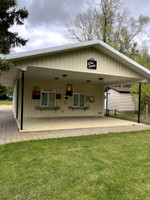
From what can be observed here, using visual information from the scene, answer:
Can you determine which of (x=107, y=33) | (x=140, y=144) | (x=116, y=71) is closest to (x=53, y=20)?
(x=107, y=33)

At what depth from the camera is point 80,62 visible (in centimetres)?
663

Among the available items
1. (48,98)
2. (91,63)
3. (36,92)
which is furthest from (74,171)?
(48,98)

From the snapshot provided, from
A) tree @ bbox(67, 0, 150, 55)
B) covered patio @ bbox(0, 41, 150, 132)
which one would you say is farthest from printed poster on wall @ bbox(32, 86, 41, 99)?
tree @ bbox(67, 0, 150, 55)

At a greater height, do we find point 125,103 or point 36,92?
point 36,92

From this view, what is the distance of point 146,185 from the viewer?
8.11ft

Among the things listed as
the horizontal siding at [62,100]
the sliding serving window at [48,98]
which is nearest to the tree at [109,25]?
the horizontal siding at [62,100]

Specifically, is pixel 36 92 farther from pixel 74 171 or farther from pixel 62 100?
pixel 74 171

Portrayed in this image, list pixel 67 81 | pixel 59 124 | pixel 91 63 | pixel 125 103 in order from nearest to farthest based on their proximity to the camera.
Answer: pixel 91 63
pixel 59 124
pixel 67 81
pixel 125 103

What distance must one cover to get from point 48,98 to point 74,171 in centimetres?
765

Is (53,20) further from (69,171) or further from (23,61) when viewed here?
(69,171)

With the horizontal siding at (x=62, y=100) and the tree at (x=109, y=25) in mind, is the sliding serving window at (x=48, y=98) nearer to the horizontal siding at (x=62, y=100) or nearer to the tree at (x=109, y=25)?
the horizontal siding at (x=62, y=100)

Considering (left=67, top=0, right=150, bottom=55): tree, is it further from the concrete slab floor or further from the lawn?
the lawn

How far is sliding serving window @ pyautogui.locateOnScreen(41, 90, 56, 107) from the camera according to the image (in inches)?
393

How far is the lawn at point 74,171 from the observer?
2.21 metres
